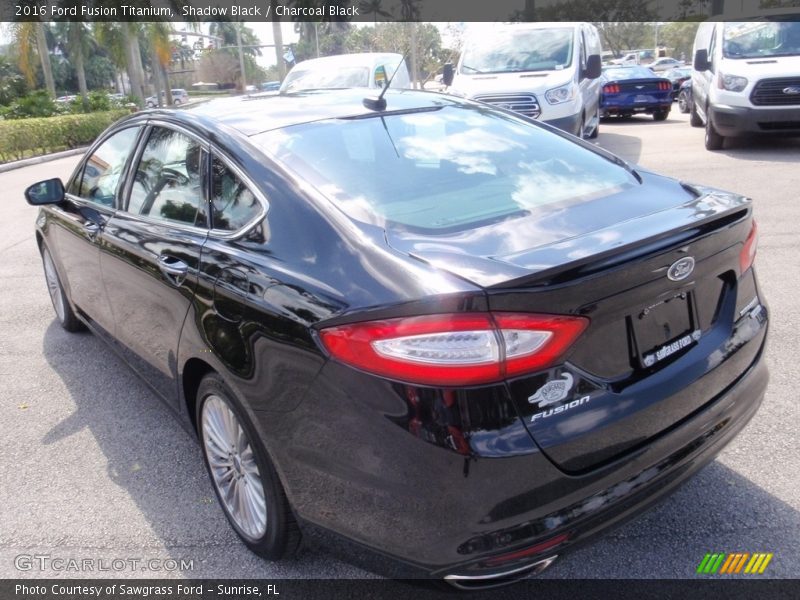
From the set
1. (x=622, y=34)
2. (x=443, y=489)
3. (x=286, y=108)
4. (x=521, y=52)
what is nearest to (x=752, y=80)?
(x=521, y=52)

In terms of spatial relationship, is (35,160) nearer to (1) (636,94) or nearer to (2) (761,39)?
(1) (636,94)

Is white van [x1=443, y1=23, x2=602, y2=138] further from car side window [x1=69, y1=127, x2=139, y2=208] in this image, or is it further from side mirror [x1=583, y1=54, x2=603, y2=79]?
car side window [x1=69, y1=127, x2=139, y2=208]

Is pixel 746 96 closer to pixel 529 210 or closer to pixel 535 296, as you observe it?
pixel 529 210

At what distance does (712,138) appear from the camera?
451 inches

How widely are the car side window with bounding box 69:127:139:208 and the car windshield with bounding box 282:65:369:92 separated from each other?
29.3 ft

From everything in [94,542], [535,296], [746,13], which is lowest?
[94,542]

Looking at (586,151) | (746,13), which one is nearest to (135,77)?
(746,13)

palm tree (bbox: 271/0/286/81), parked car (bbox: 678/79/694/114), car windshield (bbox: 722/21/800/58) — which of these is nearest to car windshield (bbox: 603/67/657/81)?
parked car (bbox: 678/79/694/114)

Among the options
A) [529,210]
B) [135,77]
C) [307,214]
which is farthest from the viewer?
[135,77]

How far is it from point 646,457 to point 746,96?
973 cm

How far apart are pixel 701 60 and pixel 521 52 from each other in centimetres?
319

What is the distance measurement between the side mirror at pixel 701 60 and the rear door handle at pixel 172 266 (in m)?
11.2

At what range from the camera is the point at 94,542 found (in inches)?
116

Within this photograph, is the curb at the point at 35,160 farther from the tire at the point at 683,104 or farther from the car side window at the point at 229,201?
the car side window at the point at 229,201
